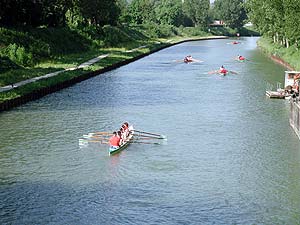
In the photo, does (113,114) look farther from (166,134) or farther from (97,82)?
(97,82)

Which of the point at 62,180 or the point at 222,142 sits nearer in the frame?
the point at 62,180

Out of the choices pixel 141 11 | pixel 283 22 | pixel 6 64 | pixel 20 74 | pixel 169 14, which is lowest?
pixel 20 74

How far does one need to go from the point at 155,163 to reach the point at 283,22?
56865 millimetres

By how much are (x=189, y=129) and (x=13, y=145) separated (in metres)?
10.9

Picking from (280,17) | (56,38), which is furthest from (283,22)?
(56,38)

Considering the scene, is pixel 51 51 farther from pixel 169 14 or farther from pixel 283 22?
pixel 169 14

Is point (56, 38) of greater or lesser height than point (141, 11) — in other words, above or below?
below

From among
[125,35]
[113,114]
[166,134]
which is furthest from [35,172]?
[125,35]

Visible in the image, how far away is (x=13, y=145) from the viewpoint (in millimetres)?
32094

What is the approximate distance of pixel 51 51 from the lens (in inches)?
2842

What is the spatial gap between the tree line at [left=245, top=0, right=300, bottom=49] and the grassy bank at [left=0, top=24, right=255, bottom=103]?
20.4 m

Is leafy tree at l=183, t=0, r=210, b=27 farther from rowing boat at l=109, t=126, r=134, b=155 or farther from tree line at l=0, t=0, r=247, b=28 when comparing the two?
rowing boat at l=109, t=126, r=134, b=155

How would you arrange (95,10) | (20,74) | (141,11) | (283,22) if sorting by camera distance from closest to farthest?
(20,74) < (283,22) < (95,10) < (141,11)

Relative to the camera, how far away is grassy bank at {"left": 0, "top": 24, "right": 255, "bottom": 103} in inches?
2029
